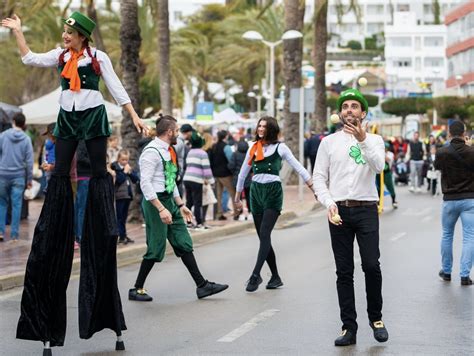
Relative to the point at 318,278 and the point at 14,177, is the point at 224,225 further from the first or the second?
the point at 318,278

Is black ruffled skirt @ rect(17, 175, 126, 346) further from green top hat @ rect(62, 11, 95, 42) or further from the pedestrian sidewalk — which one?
the pedestrian sidewalk

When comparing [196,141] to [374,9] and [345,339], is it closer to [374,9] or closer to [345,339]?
[345,339]

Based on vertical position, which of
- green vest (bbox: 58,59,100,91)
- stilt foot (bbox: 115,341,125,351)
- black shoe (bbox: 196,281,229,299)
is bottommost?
Result: black shoe (bbox: 196,281,229,299)

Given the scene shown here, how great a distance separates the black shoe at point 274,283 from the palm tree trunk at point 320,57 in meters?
23.3

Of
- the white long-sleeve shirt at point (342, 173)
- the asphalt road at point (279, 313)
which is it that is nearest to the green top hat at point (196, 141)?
the asphalt road at point (279, 313)

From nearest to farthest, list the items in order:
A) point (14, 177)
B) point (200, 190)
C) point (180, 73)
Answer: point (14, 177) < point (200, 190) < point (180, 73)

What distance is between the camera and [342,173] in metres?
8.82

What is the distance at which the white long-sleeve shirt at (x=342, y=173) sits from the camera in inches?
345

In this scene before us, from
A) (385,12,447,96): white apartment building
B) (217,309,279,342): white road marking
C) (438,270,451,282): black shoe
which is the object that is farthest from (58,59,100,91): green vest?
(385,12,447,96): white apartment building

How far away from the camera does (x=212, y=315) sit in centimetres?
1052

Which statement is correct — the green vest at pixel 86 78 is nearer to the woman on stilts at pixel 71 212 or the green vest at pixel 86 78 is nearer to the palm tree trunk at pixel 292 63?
the woman on stilts at pixel 71 212

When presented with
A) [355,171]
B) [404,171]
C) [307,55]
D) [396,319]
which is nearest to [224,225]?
[396,319]

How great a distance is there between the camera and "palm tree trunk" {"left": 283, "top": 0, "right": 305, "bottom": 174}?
3412 centimetres

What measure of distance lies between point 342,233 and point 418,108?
84.5 m
